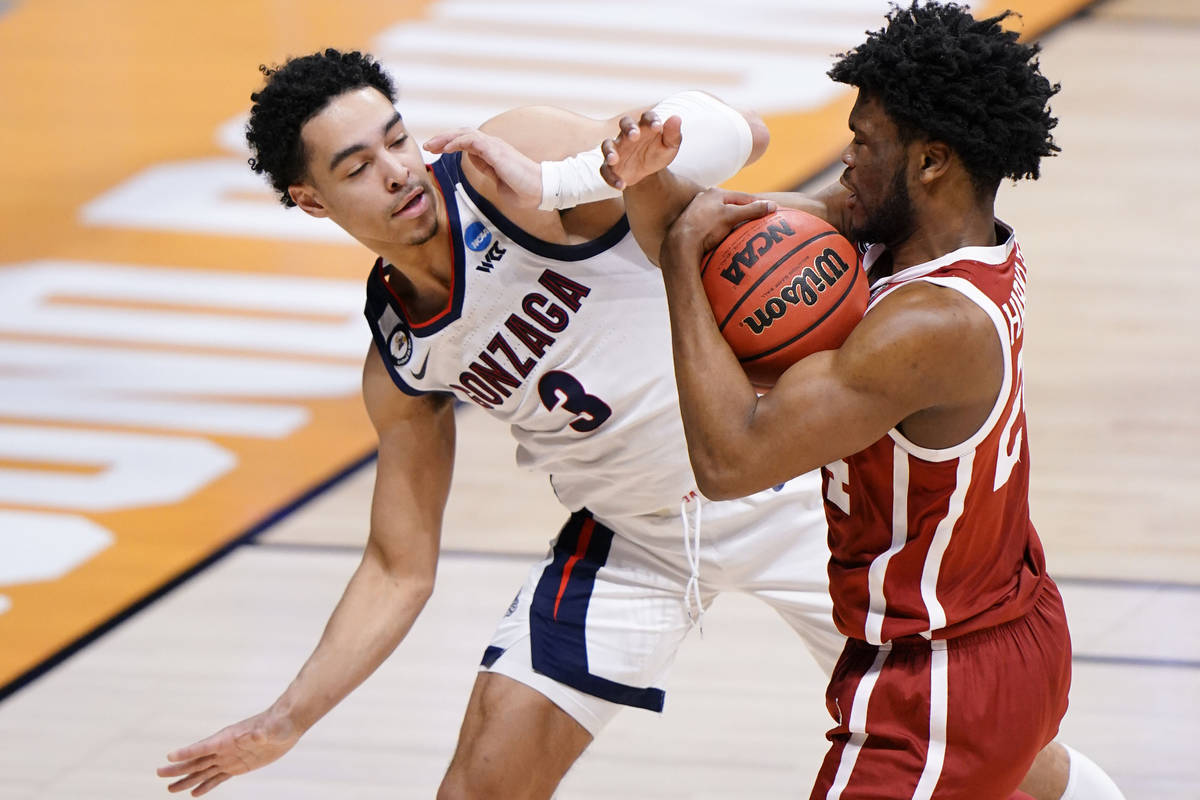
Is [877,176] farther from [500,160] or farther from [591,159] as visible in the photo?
[500,160]

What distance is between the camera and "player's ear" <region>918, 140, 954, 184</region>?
2.65 m

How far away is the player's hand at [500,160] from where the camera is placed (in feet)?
9.75

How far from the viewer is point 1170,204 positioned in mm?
8180

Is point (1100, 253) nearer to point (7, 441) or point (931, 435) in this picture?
point (7, 441)

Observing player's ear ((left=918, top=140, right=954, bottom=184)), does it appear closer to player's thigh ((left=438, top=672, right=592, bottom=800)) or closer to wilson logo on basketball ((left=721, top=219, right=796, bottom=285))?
wilson logo on basketball ((left=721, top=219, right=796, bottom=285))

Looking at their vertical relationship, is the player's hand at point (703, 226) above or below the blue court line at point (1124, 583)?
above

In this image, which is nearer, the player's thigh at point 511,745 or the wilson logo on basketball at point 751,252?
the wilson logo on basketball at point 751,252

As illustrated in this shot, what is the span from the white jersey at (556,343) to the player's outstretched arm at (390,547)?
93 millimetres

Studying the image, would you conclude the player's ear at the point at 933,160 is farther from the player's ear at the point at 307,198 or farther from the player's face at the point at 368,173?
the player's ear at the point at 307,198

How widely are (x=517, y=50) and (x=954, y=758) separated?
809 cm

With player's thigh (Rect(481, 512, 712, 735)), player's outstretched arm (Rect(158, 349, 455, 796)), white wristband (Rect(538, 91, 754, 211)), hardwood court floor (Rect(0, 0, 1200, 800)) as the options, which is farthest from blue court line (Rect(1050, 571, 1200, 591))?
white wristband (Rect(538, 91, 754, 211))

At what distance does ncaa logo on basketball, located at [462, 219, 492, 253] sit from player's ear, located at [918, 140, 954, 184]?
1.05 m

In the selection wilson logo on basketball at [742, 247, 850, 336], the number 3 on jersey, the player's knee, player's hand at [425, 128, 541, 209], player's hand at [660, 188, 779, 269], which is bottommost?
the player's knee

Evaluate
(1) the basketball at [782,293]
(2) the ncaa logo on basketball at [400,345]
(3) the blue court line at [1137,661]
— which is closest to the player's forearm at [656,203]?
(1) the basketball at [782,293]
